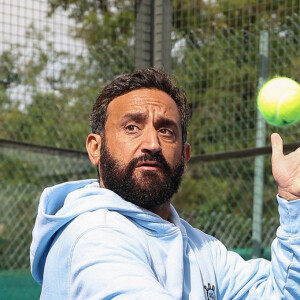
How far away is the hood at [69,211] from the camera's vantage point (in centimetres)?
245

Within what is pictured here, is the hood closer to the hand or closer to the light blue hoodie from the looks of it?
the light blue hoodie

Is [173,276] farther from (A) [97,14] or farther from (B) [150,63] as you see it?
(A) [97,14]

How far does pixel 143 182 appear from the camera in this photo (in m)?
2.56

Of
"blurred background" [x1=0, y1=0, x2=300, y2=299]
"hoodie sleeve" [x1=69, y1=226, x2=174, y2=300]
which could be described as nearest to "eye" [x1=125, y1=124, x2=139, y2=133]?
"hoodie sleeve" [x1=69, y1=226, x2=174, y2=300]

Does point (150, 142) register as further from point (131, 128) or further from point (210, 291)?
point (210, 291)

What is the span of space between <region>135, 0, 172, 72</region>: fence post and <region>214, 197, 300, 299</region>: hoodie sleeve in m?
1.96

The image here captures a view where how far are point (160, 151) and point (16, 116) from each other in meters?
3.24

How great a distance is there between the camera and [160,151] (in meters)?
2.59

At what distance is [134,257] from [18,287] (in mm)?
2648

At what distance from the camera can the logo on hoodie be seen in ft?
8.54

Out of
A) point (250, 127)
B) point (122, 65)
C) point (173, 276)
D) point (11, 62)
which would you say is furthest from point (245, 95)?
point (173, 276)

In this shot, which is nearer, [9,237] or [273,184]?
[9,237]

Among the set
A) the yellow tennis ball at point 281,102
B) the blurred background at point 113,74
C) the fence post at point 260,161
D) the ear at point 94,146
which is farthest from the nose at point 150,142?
the fence post at point 260,161

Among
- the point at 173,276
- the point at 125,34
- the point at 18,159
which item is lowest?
the point at 18,159
